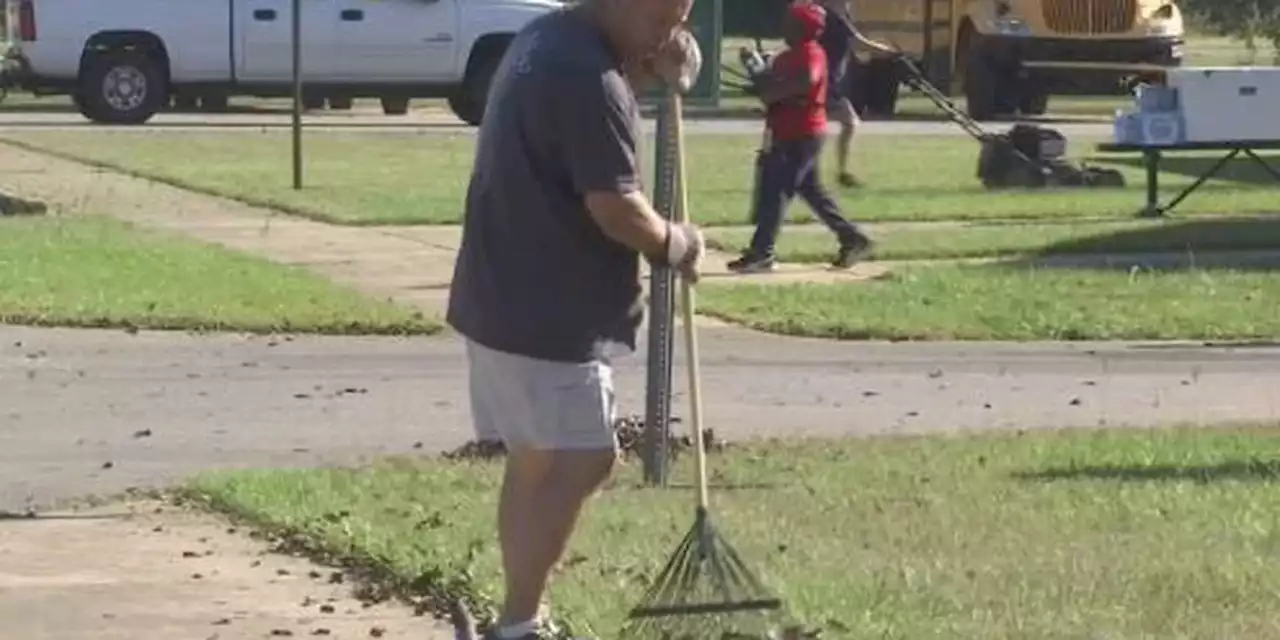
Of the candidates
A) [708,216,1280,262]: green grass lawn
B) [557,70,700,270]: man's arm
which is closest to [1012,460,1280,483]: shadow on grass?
[557,70,700,270]: man's arm

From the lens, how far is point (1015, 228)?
67.3ft

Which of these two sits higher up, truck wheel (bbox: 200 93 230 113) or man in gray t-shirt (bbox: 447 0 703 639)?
man in gray t-shirt (bbox: 447 0 703 639)

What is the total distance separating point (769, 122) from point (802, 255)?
3.90ft

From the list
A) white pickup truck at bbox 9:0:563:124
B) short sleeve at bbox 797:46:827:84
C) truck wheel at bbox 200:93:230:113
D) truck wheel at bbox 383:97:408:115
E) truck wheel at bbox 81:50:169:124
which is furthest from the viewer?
truck wheel at bbox 200:93:230:113

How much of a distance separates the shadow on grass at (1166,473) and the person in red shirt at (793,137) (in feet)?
23.8

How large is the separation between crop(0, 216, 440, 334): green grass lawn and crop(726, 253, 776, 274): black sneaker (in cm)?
248

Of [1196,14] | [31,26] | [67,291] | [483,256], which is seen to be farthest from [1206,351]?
[1196,14]

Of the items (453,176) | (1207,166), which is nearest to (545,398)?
(453,176)

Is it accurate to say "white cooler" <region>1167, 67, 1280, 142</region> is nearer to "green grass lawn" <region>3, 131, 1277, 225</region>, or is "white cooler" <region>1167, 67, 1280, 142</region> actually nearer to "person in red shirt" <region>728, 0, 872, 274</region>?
"green grass lawn" <region>3, 131, 1277, 225</region>

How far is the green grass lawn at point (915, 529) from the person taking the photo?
7.70 metres

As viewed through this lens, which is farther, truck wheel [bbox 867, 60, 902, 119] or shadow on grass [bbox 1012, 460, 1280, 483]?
truck wheel [bbox 867, 60, 902, 119]

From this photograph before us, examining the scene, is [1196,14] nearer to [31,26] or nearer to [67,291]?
[31,26]

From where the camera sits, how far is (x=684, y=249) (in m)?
6.88

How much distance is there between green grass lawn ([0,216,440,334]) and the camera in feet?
48.6
